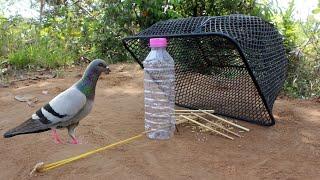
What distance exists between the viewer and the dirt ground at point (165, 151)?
2.50 m

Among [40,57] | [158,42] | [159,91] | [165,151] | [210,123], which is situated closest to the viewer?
[165,151]

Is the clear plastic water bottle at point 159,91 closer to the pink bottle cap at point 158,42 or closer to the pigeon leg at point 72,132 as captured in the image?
the pink bottle cap at point 158,42

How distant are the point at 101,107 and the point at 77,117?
1321mm

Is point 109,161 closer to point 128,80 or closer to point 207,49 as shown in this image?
point 207,49

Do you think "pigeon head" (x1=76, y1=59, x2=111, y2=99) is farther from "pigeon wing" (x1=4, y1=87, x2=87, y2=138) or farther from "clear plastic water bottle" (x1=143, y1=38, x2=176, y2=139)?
"clear plastic water bottle" (x1=143, y1=38, x2=176, y2=139)

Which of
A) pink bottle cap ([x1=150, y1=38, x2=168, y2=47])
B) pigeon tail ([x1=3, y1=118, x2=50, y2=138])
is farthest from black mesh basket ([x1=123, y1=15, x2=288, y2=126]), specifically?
pigeon tail ([x1=3, y1=118, x2=50, y2=138])

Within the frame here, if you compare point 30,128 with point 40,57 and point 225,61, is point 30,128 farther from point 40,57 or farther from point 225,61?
point 40,57

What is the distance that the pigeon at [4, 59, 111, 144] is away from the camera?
2.43m

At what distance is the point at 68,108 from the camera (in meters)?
2.42

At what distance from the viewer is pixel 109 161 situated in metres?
2.61

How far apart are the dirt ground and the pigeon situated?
260 mm

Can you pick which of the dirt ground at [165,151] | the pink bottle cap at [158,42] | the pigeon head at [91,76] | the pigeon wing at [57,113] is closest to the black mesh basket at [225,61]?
the pink bottle cap at [158,42]

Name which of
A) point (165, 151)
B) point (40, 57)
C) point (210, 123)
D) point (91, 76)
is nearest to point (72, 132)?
point (91, 76)

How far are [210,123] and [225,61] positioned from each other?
90 cm
